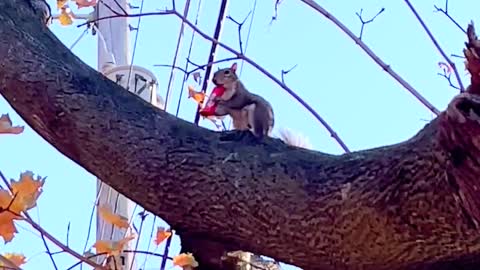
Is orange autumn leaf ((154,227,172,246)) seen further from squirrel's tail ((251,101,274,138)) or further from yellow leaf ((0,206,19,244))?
yellow leaf ((0,206,19,244))

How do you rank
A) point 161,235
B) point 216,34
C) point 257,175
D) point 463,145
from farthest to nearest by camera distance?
point 216,34 < point 161,235 < point 257,175 < point 463,145

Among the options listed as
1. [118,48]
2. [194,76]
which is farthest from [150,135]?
[118,48]

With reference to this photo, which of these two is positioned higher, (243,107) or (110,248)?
(243,107)

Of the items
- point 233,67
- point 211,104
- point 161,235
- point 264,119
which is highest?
point 233,67

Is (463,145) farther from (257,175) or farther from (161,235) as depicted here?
(161,235)

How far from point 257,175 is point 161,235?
22.9 inches

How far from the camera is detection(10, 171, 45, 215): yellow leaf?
135cm

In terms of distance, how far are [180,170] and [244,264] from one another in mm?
241

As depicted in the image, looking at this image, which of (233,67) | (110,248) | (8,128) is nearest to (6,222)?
(8,128)

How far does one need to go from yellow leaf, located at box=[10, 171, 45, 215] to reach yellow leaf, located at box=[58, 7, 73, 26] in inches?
33.1

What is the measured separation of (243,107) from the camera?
6.23ft

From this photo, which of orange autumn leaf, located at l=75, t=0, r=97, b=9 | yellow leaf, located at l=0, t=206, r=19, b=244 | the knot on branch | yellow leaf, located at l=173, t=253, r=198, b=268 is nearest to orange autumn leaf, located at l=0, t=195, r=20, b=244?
yellow leaf, located at l=0, t=206, r=19, b=244

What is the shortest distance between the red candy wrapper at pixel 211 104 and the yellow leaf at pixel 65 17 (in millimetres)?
369

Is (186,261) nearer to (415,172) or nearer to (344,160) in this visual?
(344,160)
